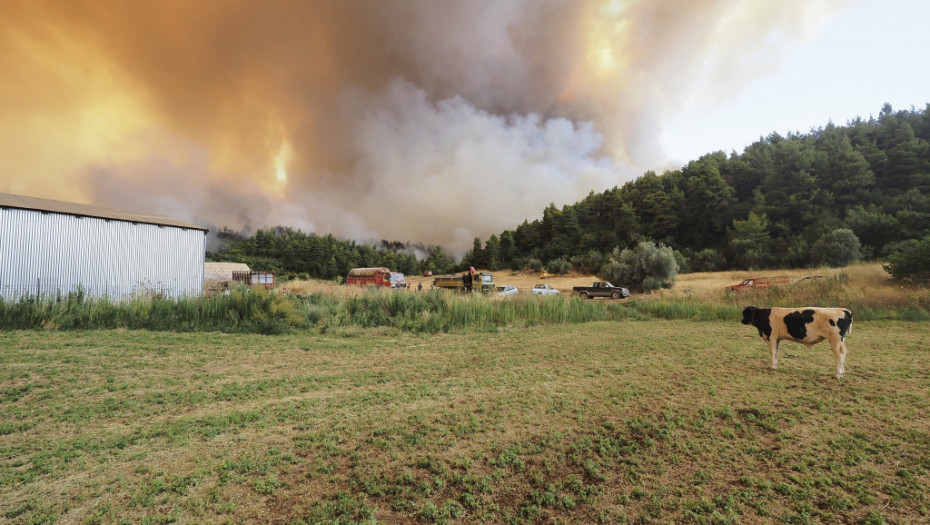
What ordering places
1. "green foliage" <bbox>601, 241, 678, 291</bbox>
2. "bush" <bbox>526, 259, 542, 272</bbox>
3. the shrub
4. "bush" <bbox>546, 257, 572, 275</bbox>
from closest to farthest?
"green foliage" <bbox>601, 241, 678, 291</bbox>, the shrub, "bush" <bbox>546, 257, 572, 275</bbox>, "bush" <bbox>526, 259, 542, 272</bbox>

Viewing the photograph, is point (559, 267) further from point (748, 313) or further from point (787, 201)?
point (748, 313)

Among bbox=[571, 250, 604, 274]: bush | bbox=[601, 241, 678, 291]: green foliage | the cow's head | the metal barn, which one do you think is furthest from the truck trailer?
bbox=[571, 250, 604, 274]: bush

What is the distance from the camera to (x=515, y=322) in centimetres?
1181

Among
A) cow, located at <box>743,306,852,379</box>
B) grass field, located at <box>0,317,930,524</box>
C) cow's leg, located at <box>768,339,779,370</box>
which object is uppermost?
cow, located at <box>743,306,852,379</box>

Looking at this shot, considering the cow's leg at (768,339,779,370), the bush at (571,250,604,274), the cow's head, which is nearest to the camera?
the cow's leg at (768,339,779,370)

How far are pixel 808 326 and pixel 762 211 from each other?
5121 cm

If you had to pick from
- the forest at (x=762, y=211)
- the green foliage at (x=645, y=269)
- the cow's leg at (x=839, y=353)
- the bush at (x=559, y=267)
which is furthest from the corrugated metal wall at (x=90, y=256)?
the bush at (x=559, y=267)

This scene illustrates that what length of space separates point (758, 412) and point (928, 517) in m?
1.72

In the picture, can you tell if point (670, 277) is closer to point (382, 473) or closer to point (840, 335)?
point (840, 335)

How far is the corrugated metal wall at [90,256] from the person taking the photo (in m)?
12.2

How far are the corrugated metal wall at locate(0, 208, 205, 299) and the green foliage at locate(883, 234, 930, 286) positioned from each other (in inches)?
1071

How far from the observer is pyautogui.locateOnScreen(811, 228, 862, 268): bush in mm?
29109

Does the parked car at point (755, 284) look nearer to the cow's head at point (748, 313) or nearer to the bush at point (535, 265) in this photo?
the cow's head at point (748, 313)

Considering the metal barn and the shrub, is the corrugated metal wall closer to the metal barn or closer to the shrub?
the metal barn
